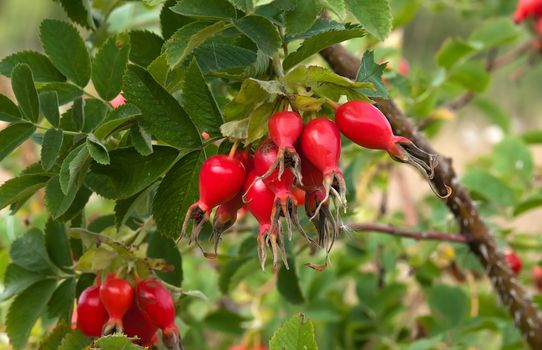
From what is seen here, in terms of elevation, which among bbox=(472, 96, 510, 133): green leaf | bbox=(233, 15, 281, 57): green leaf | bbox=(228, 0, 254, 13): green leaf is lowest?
bbox=(472, 96, 510, 133): green leaf

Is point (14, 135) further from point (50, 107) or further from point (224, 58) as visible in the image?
point (224, 58)

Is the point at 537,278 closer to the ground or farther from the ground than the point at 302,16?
closer to the ground

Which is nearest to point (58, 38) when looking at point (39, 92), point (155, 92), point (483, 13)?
point (39, 92)

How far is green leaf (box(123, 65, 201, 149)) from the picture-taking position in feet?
2.14

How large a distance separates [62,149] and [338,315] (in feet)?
2.72

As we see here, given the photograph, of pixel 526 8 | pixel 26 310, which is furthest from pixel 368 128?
pixel 526 8

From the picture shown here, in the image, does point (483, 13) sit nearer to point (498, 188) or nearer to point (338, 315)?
point (498, 188)

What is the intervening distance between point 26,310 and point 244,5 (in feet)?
1.35

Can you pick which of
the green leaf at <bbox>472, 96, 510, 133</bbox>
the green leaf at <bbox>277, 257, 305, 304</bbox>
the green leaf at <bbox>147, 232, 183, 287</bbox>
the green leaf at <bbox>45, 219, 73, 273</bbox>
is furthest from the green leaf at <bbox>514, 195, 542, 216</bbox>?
the green leaf at <bbox>45, 219, 73, 273</bbox>

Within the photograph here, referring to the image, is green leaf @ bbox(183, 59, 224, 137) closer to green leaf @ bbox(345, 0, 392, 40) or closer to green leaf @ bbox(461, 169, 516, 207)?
green leaf @ bbox(345, 0, 392, 40)

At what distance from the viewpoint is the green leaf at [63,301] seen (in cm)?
81

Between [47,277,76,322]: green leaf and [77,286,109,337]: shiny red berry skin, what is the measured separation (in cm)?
10

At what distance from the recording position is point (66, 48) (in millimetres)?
775

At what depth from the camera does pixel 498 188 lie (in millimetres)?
1391
